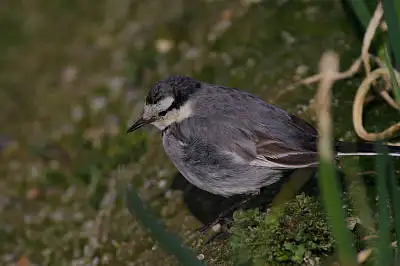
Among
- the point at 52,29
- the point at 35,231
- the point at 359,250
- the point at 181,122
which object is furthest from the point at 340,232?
the point at 52,29

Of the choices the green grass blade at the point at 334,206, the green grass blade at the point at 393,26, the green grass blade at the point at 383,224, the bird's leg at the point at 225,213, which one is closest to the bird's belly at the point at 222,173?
the bird's leg at the point at 225,213

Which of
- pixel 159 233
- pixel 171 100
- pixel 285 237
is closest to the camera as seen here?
A: pixel 159 233

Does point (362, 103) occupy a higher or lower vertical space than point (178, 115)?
higher

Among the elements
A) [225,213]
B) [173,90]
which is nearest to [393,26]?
[173,90]

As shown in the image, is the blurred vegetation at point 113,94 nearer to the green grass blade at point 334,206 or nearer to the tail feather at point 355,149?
the tail feather at point 355,149

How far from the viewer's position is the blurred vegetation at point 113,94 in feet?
17.3

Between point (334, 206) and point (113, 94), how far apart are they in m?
4.40

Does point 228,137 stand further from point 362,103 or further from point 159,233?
point 159,233

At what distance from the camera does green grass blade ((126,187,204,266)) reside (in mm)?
2734

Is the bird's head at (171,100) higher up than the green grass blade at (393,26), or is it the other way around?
the green grass blade at (393,26)

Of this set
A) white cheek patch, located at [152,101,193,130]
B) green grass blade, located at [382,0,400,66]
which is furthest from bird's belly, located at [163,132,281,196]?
green grass blade, located at [382,0,400,66]

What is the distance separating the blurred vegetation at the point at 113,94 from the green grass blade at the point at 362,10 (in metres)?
0.61

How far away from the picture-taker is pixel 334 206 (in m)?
2.49

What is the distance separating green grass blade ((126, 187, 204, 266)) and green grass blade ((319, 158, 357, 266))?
57 cm
